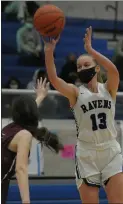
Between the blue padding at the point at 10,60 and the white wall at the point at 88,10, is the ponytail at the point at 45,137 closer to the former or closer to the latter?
the blue padding at the point at 10,60

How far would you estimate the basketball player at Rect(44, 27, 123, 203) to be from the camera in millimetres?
4199

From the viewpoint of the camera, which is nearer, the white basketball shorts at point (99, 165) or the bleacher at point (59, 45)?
the white basketball shorts at point (99, 165)

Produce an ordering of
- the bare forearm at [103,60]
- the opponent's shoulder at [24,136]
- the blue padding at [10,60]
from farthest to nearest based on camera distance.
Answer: the blue padding at [10,60]
the bare forearm at [103,60]
the opponent's shoulder at [24,136]

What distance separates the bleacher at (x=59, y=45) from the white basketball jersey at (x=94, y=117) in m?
5.29

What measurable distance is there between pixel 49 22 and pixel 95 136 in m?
0.99

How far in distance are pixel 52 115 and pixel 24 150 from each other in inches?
112

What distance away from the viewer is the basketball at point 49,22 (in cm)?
415

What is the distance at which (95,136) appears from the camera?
4.23m

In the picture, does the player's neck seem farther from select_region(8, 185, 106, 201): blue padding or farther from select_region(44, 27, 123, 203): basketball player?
select_region(8, 185, 106, 201): blue padding

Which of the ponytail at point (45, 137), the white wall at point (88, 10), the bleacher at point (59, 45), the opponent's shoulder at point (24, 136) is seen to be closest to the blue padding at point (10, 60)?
the bleacher at point (59, 45)

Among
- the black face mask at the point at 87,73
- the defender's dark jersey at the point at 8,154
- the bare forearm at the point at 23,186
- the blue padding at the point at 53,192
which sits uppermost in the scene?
the black face mask at the point at 87,73

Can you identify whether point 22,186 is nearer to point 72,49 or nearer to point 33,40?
point 33,40

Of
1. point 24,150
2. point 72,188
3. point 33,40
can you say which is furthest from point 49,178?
point 33,40

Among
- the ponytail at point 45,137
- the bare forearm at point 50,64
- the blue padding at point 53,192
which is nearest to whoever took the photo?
the bare forearm at point 50,64
